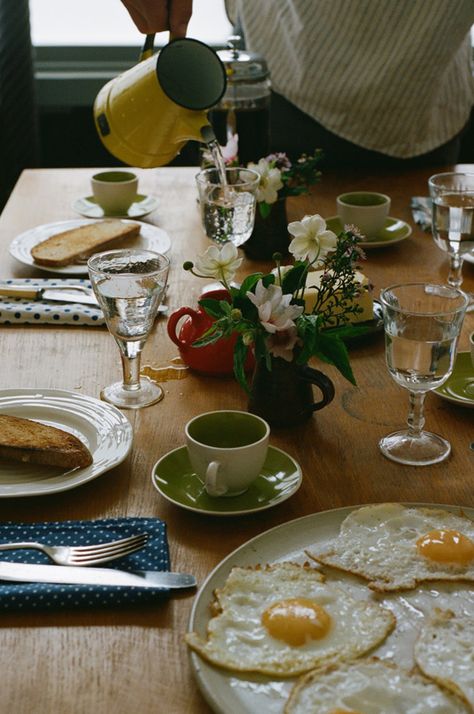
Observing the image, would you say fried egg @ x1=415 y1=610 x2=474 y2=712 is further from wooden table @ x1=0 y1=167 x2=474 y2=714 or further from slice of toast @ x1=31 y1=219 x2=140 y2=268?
slice of toast @ x1=31 y1=219 x2=140 y2=268

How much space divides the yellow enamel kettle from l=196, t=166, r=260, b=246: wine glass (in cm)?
10

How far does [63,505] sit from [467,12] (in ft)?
5.63

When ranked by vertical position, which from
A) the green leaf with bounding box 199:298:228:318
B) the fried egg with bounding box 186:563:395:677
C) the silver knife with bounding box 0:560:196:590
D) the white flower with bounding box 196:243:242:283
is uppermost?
the white flower with bounding box 196:243:242:283

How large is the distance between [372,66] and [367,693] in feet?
6.46

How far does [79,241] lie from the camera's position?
6.38 ft

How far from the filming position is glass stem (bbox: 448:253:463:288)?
1781mm

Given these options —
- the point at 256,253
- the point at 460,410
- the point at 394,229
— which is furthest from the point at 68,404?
the point at 394,229

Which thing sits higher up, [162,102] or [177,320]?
[162,102]

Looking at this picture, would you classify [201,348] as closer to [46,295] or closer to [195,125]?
[46,295]

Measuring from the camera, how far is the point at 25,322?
64.5 inches

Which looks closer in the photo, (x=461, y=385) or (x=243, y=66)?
(x=461, y=385)

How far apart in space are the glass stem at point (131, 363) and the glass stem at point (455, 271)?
2.28 feet

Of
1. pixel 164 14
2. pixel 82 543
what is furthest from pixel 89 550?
pixel 164 14

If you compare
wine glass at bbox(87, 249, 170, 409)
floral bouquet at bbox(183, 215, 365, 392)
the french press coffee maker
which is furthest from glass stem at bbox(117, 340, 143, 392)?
the french press coffee maker
